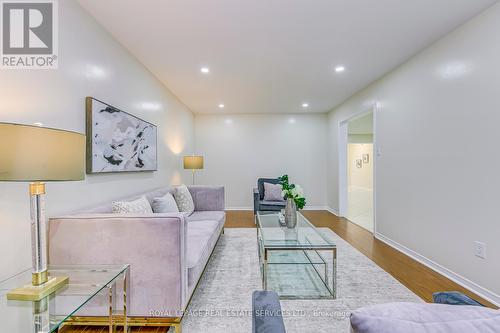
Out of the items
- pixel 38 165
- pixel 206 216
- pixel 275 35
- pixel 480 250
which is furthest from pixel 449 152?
pixel 38 165

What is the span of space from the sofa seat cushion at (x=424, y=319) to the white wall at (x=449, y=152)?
2239mm

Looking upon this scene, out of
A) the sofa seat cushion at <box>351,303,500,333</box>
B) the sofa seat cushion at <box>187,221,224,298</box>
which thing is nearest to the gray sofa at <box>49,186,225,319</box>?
the sofa seat cushion at <box>187,221,224,298</box>

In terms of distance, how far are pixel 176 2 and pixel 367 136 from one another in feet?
26.1

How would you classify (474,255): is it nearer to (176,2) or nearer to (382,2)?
(382,2)

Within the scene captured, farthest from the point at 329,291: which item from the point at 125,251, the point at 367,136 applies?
the point at 367,136

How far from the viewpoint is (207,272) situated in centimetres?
255

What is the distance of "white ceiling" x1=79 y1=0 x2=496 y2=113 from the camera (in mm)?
2004

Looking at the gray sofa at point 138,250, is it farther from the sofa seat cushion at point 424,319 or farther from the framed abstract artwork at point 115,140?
the sofa seat cushion at point 424,319

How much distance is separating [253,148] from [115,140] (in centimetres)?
395

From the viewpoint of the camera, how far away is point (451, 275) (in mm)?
2396

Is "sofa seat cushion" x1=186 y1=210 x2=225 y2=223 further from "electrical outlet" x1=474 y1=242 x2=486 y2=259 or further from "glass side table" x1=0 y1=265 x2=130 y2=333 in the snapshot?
"electrical outlet" x1=474 y1=242 x2=486 y2=259

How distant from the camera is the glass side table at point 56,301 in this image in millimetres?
1012

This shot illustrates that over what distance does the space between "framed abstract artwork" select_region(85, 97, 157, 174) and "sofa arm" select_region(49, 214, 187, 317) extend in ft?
2.20

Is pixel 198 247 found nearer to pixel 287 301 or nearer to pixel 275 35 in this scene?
pixel 287 301
